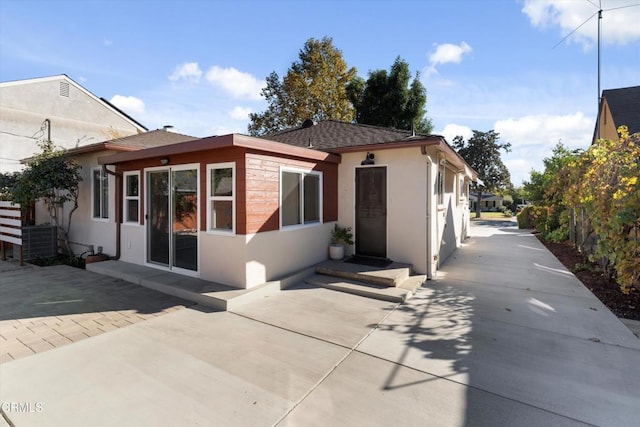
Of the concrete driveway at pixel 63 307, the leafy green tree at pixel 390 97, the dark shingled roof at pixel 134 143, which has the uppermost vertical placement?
the leafy green tree at pixel 390 97

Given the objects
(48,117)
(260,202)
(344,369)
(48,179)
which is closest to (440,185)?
(260,202)

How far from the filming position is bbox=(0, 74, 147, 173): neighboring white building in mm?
12977

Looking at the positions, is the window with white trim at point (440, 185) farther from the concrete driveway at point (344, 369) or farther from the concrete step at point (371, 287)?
the concrete driveway at point (344, 369)

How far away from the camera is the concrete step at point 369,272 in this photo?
5826mm

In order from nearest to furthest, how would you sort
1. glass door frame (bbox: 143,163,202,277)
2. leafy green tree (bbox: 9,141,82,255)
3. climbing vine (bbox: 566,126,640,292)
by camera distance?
1. climbing vine (bbox: 566,126,640,292)
2. glass door frame (bbox: 143,163,202,277)
3. leafy green tree (bbox: 9,141,82,255)

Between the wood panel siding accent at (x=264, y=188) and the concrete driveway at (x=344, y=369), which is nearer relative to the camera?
the concrete driveway at (x=344, y=369)

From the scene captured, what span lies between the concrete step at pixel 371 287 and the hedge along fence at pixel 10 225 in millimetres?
7963

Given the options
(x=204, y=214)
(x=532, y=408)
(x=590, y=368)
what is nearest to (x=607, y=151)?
(x=590, y=368)

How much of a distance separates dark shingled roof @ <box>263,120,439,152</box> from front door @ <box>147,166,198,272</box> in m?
3.24

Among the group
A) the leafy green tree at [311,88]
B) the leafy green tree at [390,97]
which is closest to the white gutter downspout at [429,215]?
the leafy green tree at [390,97]

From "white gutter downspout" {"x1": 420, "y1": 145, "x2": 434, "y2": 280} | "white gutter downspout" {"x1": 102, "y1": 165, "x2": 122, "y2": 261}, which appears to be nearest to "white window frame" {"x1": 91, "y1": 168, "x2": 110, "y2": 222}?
"white gutter downspout" {"x1": 102, "y1": 165, "x2": 122, "y2": 261}

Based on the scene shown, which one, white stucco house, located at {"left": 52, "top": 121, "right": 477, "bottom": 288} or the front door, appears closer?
white stucco house, located at {"left": 52, "top": 121, "right": 477, "bottom": 288}

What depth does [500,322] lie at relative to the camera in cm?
436

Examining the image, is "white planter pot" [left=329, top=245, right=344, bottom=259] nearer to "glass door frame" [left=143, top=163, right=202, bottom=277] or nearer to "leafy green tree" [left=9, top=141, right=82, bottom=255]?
"glass door frame" [left=143, top=163, right=202, bottom=277]
